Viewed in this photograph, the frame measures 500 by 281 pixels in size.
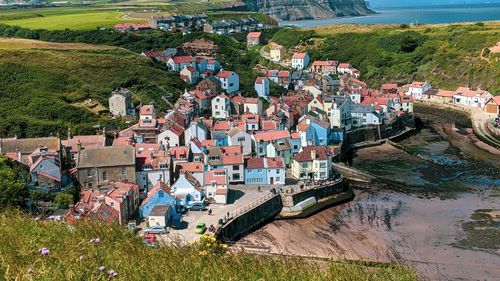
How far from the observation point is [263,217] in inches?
1324

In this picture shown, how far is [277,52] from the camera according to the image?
10850 centimetres

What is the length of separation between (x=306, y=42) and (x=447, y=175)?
76957 millimetres

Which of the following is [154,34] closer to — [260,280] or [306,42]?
[306,42]

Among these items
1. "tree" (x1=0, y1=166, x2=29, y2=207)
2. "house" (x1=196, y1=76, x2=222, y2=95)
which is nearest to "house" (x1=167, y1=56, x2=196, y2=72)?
"house" (x1=196, y1=76, x2=222, y2=95)

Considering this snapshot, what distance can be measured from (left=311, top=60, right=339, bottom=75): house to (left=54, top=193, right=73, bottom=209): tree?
240 ft

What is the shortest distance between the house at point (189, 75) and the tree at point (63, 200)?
4414 centimetres

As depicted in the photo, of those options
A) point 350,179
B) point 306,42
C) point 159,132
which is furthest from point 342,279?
point 306,42

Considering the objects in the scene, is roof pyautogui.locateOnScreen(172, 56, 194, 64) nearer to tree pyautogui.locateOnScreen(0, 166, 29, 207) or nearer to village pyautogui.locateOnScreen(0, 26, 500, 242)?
village pyautogui.locateOnScreen(0, 26, 500, 242)

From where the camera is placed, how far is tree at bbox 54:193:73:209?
31.5 meters

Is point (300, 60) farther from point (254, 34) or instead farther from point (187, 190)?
point (187, 190)

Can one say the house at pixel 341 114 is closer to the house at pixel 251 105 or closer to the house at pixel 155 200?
the house at pixel 251 105

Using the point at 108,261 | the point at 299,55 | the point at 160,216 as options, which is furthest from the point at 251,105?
the point at 108,261

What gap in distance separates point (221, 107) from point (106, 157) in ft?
88.3

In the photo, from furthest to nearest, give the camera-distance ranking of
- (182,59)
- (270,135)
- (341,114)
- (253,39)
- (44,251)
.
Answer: (253,39) → (182,59) → (341,114) → (270,135) → (44,251)
